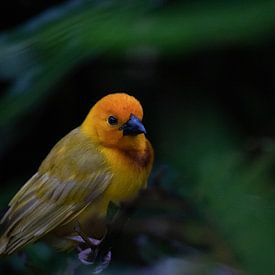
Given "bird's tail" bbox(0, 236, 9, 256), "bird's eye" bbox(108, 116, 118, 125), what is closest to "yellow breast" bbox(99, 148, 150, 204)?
"bird's eye" bbox(108, 116, 118, 125)

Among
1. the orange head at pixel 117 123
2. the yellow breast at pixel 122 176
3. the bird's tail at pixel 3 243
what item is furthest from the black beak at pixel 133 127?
the bird's tail at pixel 3 243

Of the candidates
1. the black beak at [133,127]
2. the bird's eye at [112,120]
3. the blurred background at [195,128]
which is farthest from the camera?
the bird's eye at [112,120]

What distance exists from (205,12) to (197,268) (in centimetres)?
21

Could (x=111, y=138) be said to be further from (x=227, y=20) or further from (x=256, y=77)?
(x=227, y=20)

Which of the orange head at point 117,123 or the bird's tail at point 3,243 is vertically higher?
the orange head at point 117,123

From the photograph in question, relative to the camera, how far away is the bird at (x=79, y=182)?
64.6 inches

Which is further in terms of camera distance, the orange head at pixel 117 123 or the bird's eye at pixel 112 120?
the bird's eye at pixel 112 120

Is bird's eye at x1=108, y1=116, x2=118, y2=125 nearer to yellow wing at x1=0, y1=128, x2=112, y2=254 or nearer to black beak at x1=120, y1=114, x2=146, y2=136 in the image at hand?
black beak at x1=120, y1=114, x2=146, y2=136

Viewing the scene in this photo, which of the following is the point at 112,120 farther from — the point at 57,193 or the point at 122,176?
the point at 57,193

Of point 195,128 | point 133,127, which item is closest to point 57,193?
point 133,127

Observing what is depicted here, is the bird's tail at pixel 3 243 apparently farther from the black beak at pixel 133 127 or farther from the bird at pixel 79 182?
the black beak at pixel 133 127

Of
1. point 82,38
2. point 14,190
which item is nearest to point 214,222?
point 82,38

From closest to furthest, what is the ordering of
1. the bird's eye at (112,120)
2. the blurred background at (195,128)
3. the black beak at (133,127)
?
the blurred background at (195,128) → the black beak at (133,127) → the bird's eye at (112,120)

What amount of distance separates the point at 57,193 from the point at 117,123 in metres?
0.25
